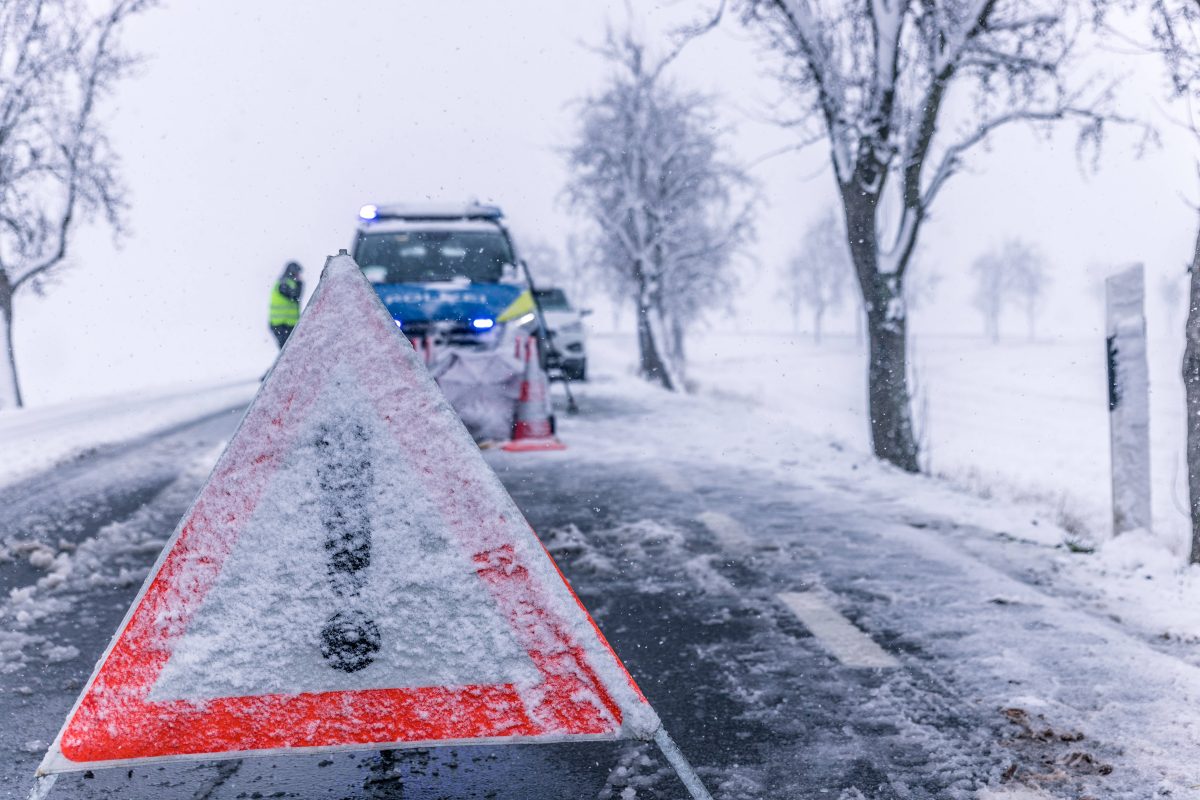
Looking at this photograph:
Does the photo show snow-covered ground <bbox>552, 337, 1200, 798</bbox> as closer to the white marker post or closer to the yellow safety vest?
the white marker post

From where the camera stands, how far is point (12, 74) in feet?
65.6

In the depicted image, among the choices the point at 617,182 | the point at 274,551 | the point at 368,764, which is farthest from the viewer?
the point at 617,182

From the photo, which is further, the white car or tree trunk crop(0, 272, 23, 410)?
tree trunk crop(0, 272, 23, 410)

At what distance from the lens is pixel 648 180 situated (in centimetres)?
2547

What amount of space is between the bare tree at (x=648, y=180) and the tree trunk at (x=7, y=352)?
14021mm

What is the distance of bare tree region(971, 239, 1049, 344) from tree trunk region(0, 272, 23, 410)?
294 ft

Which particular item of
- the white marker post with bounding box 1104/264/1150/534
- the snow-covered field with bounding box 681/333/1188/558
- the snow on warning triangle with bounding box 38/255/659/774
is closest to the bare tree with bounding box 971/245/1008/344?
the snow-covered field with bounding box 681/333/1188/558

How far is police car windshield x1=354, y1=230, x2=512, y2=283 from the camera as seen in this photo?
33.8ft

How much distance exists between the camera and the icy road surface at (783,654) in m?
2.66

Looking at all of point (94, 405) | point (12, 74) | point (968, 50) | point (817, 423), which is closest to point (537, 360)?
point (968, 50)

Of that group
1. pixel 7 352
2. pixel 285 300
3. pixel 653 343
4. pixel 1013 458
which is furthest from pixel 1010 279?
pixel 285 300

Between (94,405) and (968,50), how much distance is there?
53.4 ft

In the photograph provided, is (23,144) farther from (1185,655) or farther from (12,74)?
→ (1185,655)

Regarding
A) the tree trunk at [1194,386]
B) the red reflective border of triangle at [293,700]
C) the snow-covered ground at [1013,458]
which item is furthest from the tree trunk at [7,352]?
the tree trunk at [1194,386]
